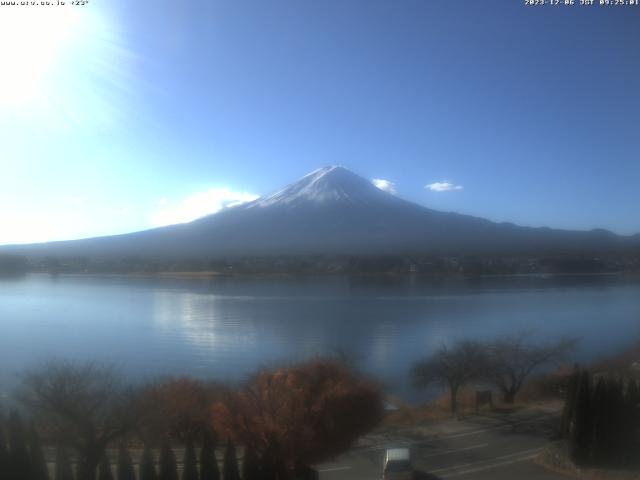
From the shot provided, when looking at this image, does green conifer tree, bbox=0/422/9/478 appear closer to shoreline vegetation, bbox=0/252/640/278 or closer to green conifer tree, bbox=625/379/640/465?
green conifer tree, bbox=625/379/640/465

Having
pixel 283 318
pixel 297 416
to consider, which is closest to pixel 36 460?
pixel 297 416

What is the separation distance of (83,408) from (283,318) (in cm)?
563

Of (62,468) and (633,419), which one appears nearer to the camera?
(62,468)

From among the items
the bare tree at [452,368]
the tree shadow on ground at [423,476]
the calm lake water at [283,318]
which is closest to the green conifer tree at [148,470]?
the tree shadow on ground at [423,476]

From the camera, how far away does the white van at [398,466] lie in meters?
3.84

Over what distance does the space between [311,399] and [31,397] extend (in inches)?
94.2

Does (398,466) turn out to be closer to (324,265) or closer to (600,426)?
(600,426)

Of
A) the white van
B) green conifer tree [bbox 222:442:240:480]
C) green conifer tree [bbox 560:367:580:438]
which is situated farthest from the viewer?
green conifer tree [bbox 560:367:580:438]

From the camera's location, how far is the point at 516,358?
732cm

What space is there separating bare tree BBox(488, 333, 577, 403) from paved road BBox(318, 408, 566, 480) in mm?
1369

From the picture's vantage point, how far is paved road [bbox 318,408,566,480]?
4059 millimetres

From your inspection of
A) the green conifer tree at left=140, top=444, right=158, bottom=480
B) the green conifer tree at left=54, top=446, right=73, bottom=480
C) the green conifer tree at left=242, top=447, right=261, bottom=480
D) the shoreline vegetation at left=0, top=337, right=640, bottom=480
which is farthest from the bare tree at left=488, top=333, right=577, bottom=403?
the green conifer tree at left=54, top=446, right=73, bottom=480

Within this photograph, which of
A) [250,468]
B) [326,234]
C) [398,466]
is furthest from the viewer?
[326,234]

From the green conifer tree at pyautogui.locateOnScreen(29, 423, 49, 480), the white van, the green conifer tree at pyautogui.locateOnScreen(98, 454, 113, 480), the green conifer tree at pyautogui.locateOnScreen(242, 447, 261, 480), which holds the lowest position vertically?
the white van
